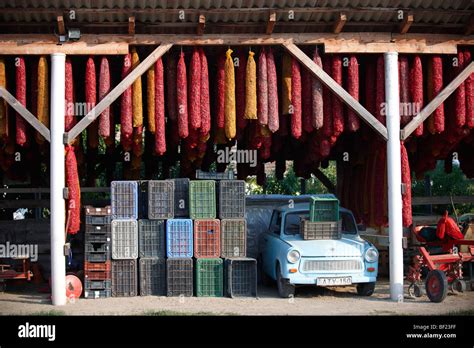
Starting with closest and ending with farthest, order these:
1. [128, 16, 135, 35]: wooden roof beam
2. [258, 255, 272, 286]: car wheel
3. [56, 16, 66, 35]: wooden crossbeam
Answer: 1. [56, 16, 66, 35]: wooden crossbeam
2. [128, 16, 135, 35]: wooden roof beam
3. [258, 255, 272, 286]: car wheel

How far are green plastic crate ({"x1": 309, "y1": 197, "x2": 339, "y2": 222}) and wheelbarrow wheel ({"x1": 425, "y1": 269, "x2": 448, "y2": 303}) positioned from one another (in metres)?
2.22

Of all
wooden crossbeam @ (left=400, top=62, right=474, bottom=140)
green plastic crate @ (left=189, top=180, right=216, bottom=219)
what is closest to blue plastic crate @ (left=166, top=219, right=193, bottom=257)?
→ green plastic crate @ (left=189, top=180, right=216, bottom=219)

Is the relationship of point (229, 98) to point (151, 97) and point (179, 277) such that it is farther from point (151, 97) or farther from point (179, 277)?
point (179, 277)

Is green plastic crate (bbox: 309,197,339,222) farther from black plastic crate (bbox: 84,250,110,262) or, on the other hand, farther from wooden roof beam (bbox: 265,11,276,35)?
black plastic crate (bbox: 84,250,110,262)

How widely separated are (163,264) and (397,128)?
Result: 5.30 meters

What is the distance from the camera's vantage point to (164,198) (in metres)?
13.9

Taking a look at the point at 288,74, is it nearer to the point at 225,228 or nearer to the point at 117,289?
the point at 225,228

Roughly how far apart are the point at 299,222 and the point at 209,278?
7.28ft

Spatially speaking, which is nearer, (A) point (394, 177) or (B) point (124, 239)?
(A) point (394, 177)

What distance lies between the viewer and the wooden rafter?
13.2 metres

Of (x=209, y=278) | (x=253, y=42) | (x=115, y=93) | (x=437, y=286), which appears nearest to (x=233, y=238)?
(x=209, y=278)

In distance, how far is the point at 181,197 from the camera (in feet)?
46.8

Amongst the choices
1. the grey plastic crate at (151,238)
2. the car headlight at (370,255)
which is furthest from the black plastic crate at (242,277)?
the car headlight at (370,255)

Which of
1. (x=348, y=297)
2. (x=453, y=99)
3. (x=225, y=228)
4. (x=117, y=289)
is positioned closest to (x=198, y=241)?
(x=225, y=228)
